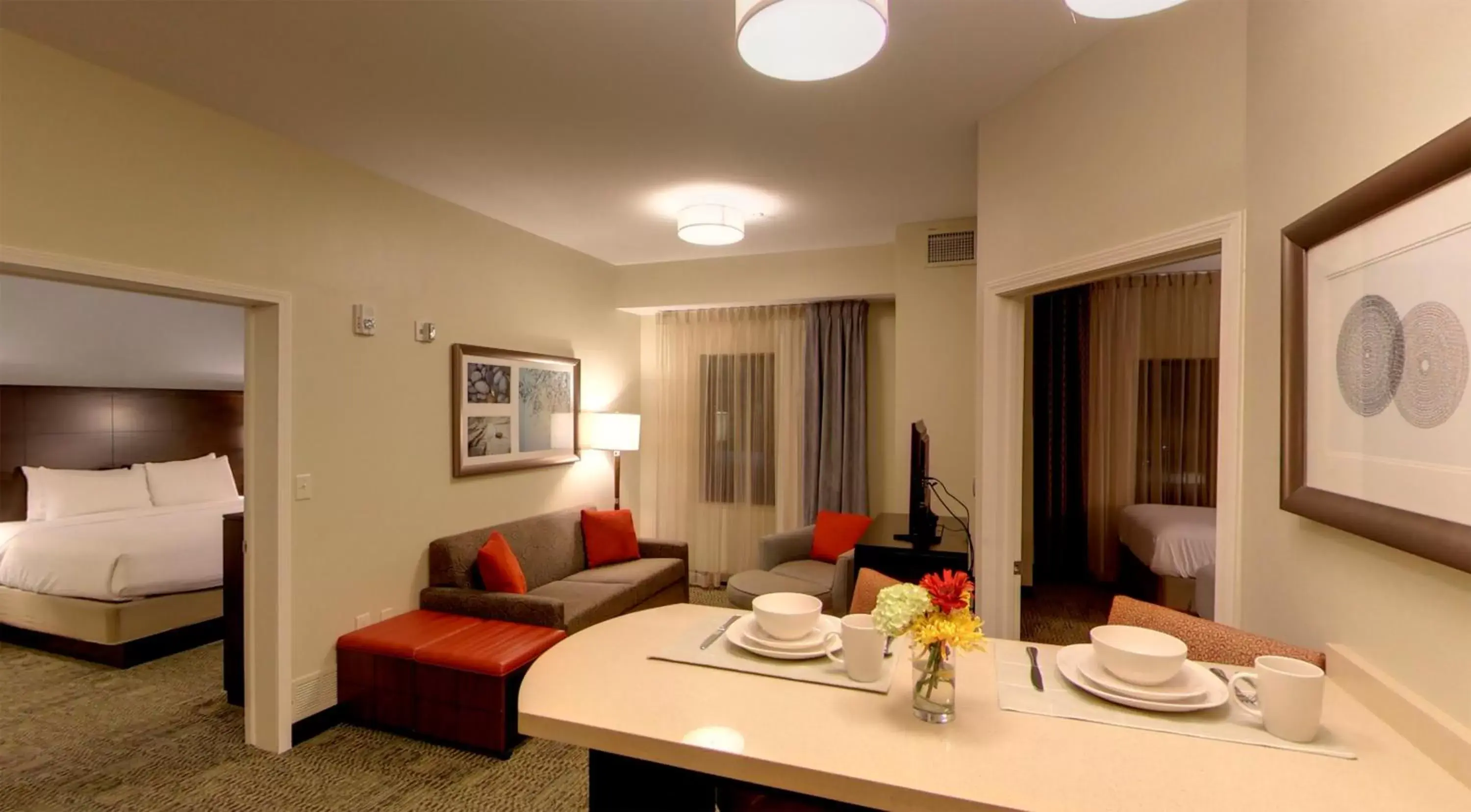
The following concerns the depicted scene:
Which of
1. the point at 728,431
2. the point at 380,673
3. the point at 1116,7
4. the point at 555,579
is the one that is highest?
the point at 1116,7

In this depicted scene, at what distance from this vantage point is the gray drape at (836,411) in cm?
480

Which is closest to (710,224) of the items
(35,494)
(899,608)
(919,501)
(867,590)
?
(919,501)

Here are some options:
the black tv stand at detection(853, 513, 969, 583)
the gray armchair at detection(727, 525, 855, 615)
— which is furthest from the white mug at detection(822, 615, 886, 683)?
the gray armchair at detection(727, 525, 855, 615)

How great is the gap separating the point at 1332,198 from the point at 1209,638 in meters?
0.98

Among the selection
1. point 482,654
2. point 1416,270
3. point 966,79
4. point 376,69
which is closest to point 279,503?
point 482,654

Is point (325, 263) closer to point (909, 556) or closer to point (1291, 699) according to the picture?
point (909, 556)

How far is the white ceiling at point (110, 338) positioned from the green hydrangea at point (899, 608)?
420 cm

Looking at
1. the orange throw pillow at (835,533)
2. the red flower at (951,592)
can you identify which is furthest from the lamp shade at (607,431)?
the red flower at (951,592)

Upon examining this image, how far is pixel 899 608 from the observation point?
3.73 feet

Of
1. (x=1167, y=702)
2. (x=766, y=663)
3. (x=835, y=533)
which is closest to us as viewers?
(x=1167, y=702)

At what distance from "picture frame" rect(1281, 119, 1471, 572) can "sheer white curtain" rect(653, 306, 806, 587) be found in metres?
3.67

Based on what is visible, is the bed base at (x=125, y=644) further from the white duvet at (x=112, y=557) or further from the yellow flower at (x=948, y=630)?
the yellow flower at (x=948, y=630)

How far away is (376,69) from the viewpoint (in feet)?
7.11

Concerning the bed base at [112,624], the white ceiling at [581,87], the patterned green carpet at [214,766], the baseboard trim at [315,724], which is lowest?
the patterned green carpet at [214,766]
